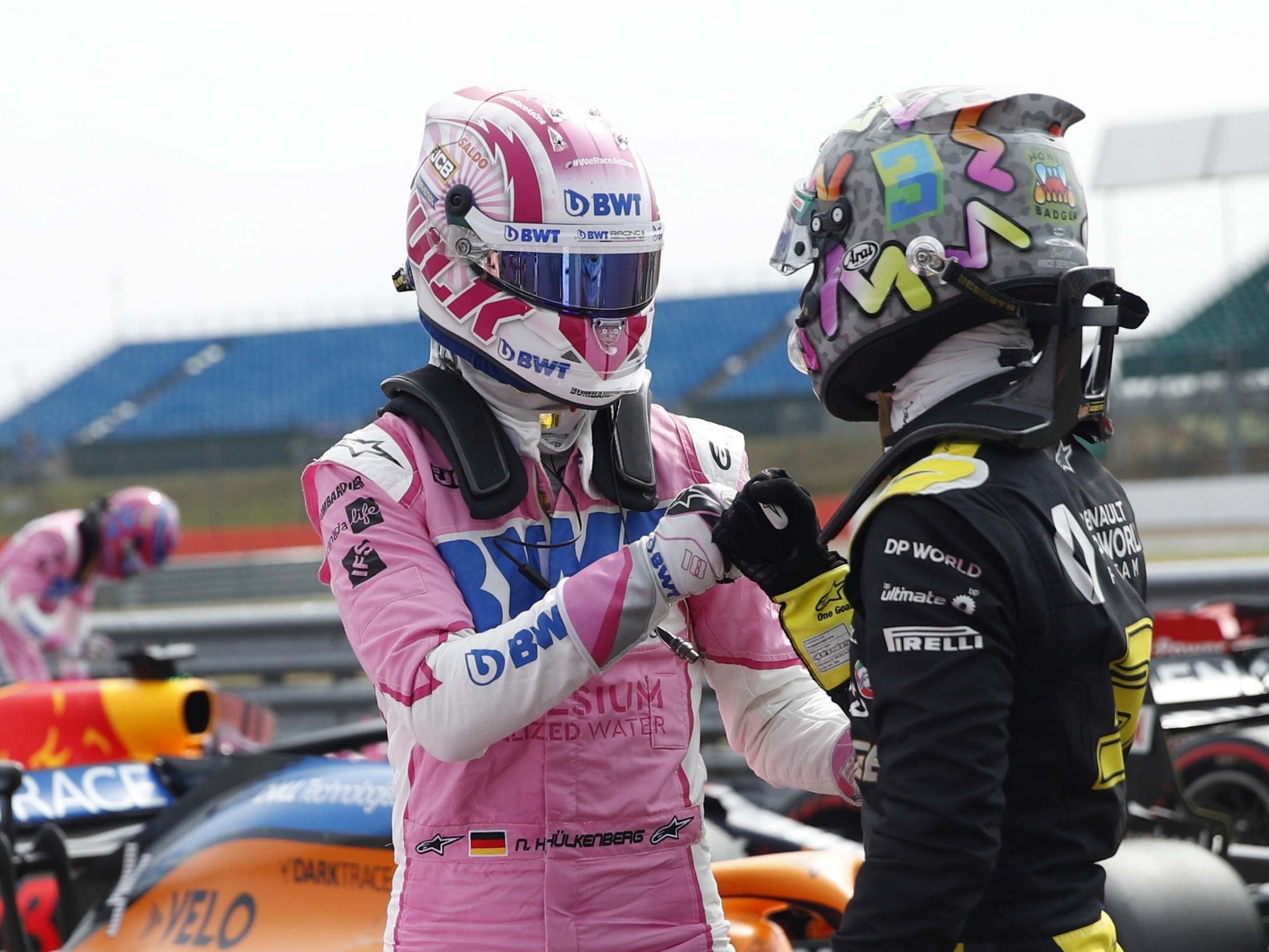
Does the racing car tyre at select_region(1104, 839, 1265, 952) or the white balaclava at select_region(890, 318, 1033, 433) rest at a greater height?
the white balaclava at select_region(890, 318, 1033, 433)

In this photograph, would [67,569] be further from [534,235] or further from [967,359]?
[967,359]

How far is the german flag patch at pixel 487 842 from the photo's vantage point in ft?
6.46

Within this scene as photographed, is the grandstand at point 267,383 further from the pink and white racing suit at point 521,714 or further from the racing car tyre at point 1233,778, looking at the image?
the pink and white racing suit at point 521,714

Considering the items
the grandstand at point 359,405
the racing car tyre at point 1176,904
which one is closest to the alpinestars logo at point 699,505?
the racing car tyre at point 1176,904

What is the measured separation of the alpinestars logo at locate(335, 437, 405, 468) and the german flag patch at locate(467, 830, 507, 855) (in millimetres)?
508

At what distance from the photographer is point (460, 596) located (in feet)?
6.50

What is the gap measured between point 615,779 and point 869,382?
634mm

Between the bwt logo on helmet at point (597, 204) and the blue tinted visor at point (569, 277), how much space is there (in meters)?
0.06

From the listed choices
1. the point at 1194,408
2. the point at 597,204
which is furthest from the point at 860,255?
the point at 1194,408

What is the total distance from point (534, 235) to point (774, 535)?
24.3 inches

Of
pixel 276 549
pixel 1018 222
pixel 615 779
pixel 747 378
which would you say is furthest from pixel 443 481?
pixel 747 378

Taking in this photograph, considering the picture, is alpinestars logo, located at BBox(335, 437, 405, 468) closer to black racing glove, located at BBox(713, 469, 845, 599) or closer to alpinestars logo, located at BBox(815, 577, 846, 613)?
black racing glove, located at BBox(713, 469, 845, 599)

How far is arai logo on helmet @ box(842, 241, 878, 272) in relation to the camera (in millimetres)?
1821

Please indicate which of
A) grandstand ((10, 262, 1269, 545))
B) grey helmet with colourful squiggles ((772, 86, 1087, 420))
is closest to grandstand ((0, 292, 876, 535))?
grandstand ((10, 262, 1269, 545))
